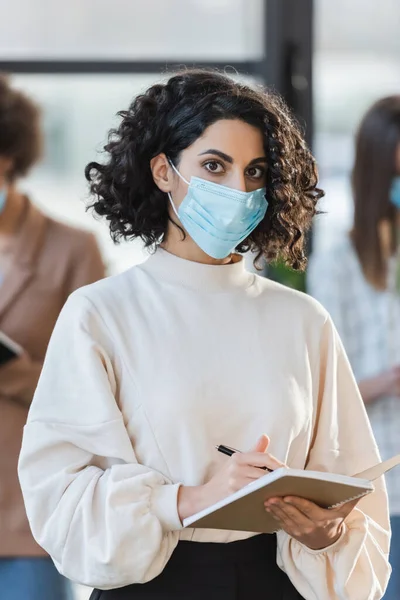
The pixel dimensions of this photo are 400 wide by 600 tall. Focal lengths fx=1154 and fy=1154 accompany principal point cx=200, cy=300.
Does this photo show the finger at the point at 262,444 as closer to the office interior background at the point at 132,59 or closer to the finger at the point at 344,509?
the finger at the point at 344,509

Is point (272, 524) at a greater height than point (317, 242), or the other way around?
point (272, 524)

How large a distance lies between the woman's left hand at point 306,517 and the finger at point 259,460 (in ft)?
0.16

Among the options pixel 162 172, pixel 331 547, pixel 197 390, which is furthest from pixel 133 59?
pixel 331 547

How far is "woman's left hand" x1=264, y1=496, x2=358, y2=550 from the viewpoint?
1.61 m

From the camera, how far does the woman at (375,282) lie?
2.89m

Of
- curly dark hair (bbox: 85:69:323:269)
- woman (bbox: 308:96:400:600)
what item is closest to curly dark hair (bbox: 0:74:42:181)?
woman (bbox: 308:96:400:600)

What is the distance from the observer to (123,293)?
5.85 feet

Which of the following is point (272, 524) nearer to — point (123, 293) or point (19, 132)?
point (123, 293)

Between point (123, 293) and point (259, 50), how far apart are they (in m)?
2.31

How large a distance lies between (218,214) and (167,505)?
1.47 ft

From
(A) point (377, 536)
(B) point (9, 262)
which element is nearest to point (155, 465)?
(A) point (377, 536)

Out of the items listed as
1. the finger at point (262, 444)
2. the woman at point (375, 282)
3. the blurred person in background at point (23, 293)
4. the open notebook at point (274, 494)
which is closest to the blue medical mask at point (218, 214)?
the finger at point (262, 444)

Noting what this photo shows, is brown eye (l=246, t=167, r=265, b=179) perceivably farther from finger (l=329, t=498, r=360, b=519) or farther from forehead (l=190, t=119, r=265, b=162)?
finger (l=329, t=498, r=360, b=519)

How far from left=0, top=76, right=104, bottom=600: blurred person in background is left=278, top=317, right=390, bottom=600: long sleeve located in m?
1.02
